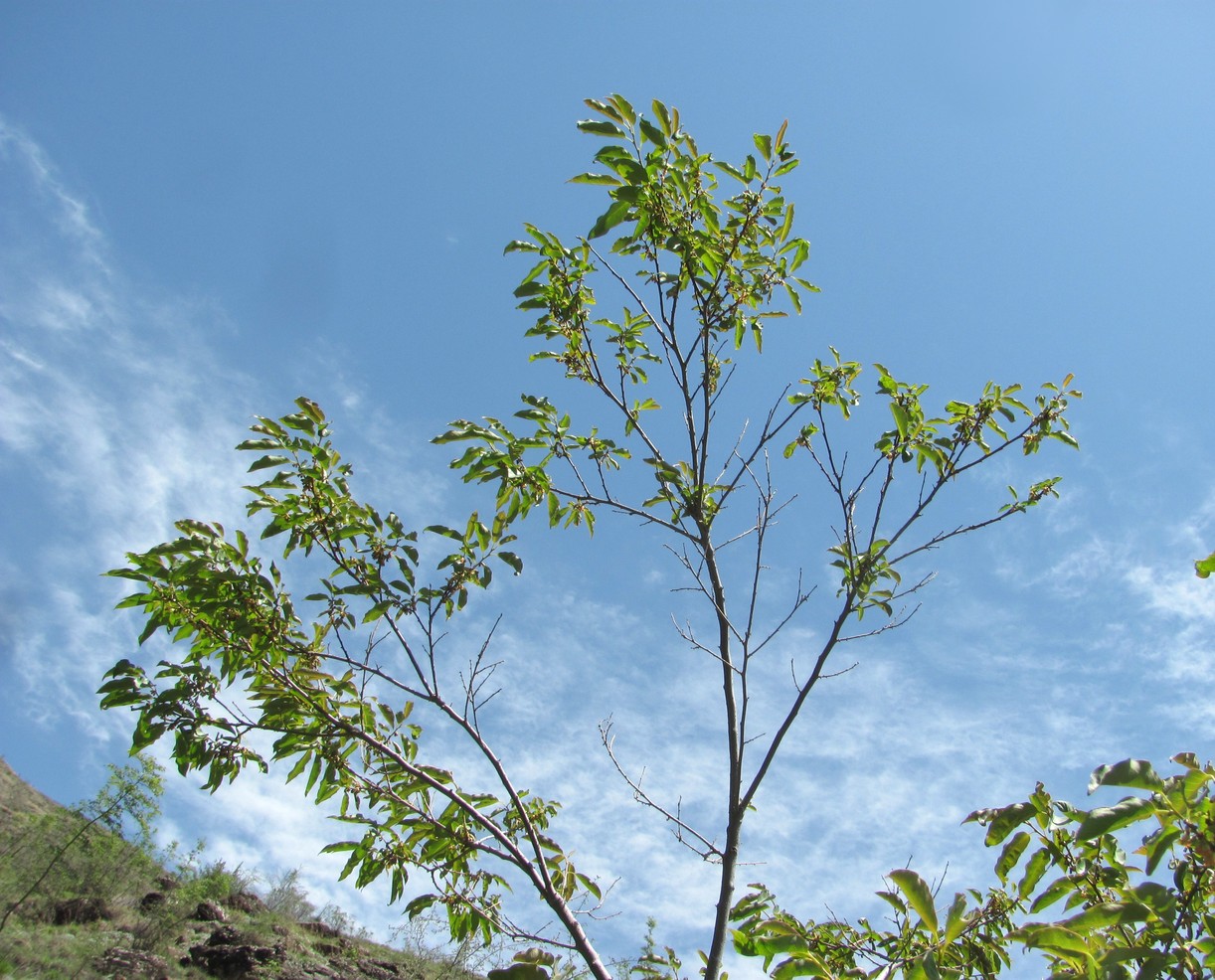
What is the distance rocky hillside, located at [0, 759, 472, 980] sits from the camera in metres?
14.2

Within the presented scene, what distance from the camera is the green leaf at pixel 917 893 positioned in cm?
105

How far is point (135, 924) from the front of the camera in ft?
55.6

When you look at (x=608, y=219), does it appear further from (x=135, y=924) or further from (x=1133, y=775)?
(x=135, y=924)

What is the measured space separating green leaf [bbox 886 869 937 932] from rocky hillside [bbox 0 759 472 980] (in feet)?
52.0

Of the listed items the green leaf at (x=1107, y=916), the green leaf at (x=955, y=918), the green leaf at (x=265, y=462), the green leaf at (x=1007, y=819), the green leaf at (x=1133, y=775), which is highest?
the green leaf at (x=265, y=462)

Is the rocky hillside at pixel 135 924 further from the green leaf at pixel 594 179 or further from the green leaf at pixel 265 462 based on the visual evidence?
the green leaf at pixel 594 179

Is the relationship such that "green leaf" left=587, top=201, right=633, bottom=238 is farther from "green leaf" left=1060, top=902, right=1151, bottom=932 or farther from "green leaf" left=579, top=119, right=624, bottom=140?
"green leaf" left=1060, top=902, right=1151, bottom=932

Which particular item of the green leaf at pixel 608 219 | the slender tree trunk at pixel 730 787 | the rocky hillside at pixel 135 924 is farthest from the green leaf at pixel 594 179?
the rocky hillside at pixel 135 924

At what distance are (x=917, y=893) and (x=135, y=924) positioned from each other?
21.7 metres

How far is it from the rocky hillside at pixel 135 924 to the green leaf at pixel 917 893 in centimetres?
1586

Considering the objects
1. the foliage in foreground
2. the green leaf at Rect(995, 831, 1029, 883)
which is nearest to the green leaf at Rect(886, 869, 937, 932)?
the foliage in foreground

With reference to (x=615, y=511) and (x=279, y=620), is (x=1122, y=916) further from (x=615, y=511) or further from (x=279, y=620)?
(x=279, y=620)

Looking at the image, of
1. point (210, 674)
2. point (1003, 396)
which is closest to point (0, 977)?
point (210, 674)

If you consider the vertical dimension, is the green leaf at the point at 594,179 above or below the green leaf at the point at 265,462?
above
